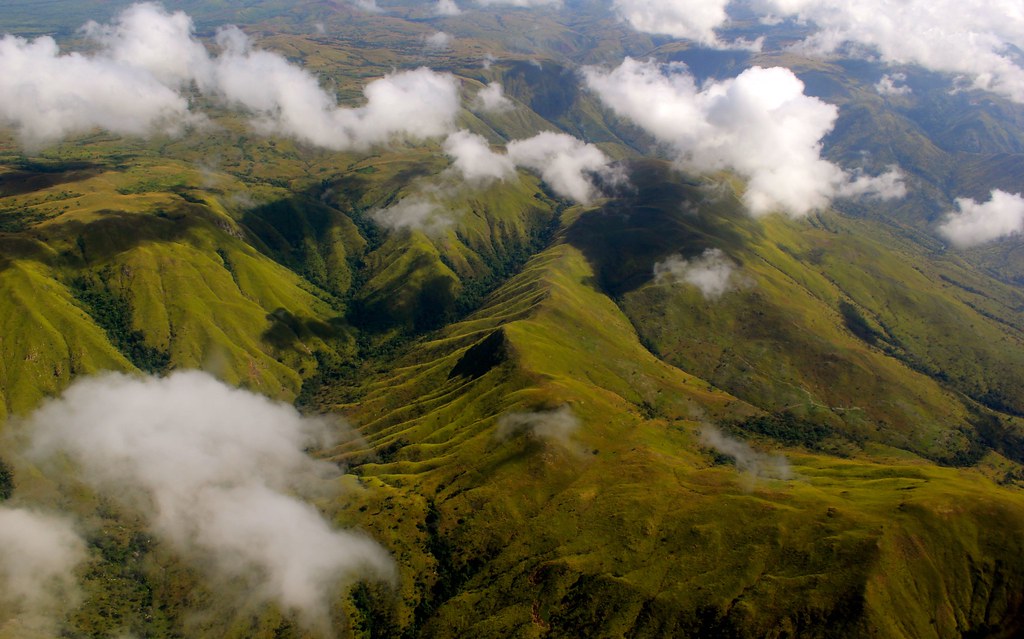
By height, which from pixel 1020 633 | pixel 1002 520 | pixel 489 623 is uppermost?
pixel 1002 520

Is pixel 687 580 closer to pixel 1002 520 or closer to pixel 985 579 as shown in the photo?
pixel 985 579

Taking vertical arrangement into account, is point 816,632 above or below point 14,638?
above

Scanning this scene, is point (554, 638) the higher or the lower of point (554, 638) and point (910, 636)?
the lower

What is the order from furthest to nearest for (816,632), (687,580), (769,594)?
(687,580) < (769,594) < (816,632)

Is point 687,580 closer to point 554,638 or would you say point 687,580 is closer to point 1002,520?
point 554,638

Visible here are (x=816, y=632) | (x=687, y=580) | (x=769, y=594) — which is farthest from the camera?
(x=687, y=580)

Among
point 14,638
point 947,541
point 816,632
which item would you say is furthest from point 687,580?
point 14,638

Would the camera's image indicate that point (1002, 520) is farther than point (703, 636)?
Yes

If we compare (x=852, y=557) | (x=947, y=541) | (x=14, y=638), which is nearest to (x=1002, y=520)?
(x=947, y=541)

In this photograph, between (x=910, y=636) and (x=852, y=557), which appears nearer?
(x=910, y=636)
